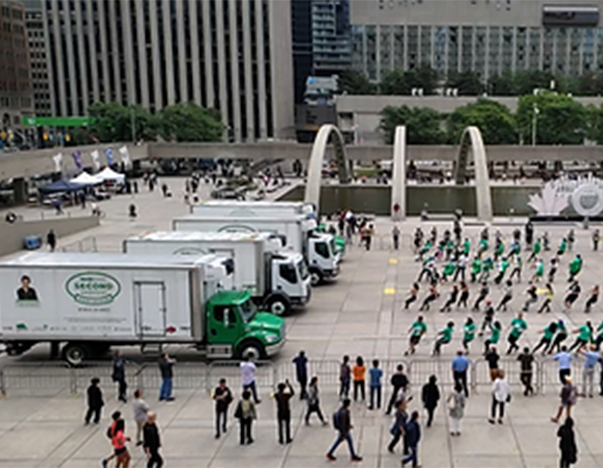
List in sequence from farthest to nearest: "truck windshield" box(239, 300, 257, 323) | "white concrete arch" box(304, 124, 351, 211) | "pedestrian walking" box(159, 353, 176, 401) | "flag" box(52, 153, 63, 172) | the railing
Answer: "flag" box(52, 153, 63, 172)
"white concrete arch" box(304, 124, 351, 211)
"truck windshield" box(239, 300, 257, 323)
the railing
"pedestrian walking" box(159, 353, 176, 401)

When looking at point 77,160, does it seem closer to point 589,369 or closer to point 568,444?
point 589,369

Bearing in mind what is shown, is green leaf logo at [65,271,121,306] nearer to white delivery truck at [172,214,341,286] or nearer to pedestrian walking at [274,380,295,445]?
pedestrian walking at [274,380,295,445]

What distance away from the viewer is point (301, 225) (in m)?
26.9

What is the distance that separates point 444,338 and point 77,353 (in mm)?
9205

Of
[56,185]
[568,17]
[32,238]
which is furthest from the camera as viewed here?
[568,17]

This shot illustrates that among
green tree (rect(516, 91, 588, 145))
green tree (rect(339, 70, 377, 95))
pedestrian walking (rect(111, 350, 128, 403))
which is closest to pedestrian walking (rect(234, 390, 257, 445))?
pedestrian walking (rect(111, 350, 128, 403))

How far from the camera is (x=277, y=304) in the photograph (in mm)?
22828

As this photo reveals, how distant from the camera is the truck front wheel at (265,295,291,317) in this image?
74.9 feet

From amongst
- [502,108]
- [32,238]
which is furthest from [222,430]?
[502,108]

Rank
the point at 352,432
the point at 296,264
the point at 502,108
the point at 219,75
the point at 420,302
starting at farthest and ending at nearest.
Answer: the point at 219,75, the point at 502,108, the point at 420,302, the point at 296,264, the point at 352,432

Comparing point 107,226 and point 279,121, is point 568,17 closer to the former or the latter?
point 279,121

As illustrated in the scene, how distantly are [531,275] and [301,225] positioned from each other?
9651 mm

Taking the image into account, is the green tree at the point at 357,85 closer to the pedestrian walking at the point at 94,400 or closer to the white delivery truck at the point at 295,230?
the white delivery truck at the point at 295,230

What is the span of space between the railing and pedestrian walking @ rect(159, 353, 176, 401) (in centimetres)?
76
